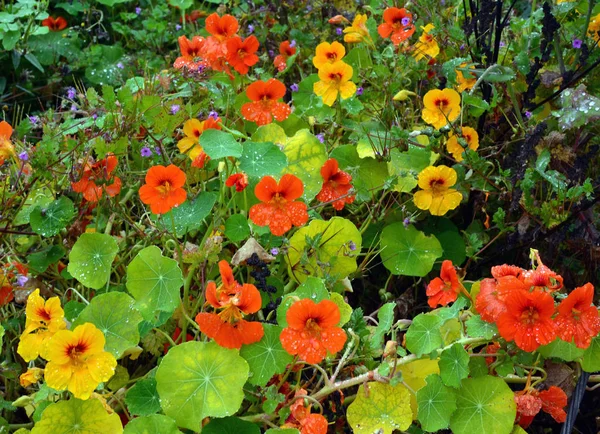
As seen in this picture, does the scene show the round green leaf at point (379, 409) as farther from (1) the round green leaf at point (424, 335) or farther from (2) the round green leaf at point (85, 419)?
(2) the round green leaf at point (85, 419)

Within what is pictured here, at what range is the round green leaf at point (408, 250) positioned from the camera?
1.81 meters

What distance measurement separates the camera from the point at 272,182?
4.95 feet

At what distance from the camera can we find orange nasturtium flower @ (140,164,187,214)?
1.49 m

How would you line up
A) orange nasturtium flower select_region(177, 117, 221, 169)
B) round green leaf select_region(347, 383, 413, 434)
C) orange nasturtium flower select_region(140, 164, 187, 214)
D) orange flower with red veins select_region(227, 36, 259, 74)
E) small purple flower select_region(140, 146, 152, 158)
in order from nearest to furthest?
round green leaf select_region(347, 383, 413, 434) < orange nasturtium flower select_region(140, 164, 187, 214) < orange nasturtium flower select_region(177, 117, 221, 169) < small purple flower select_region(140, 146, 152, 158) < orange flower with red veins select_region(227, 36, 259, 74)

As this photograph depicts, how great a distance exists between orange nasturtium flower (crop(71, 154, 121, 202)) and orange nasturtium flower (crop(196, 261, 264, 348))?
0.51 m

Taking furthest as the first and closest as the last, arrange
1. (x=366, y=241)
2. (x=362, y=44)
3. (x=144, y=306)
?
1. (x=362, y=44)
2. (x=366, y=241)
3. (x=144, y=306)

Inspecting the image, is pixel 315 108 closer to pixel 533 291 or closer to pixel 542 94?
pixel 542 94

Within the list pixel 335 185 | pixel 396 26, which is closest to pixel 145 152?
pixel 335 185

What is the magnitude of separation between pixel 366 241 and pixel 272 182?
0.48 metres

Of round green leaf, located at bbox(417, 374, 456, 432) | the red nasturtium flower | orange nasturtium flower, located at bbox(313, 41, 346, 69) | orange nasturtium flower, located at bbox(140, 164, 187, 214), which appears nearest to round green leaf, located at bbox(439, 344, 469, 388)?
round green leaf, located at bbox(417, 374, 456, 432)

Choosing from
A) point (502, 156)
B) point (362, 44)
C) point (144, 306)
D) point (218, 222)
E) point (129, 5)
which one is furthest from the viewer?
point (129, 5)

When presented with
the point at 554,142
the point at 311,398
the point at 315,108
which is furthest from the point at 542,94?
the point at 311,398

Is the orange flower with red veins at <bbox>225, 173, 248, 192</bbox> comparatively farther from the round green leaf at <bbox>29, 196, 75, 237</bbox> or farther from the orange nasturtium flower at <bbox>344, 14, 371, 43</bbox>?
the orange nasturtium flower at <bbox>344, 14, 371, 43</bbox>

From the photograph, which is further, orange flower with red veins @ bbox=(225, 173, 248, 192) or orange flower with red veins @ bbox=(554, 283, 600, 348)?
orange flower with red veins @ bbox=(225, 173, 248, 192)
